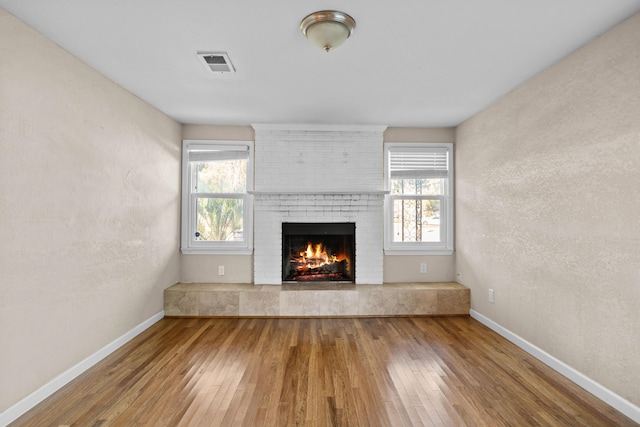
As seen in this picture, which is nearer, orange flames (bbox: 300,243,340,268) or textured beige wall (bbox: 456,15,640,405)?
textured beige wall (bbox: 456,15,640,405)

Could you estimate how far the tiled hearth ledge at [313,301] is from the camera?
151 inches

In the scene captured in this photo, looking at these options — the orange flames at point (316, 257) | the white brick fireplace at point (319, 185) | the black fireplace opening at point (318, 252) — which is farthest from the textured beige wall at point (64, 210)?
the orange flames at point (316, 257)

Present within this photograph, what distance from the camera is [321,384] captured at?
2.32 meters

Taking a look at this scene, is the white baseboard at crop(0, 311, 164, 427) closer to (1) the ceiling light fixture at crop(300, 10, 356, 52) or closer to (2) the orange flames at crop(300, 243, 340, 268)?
(2) the orange flames at crop(300, 243, 340, 268)

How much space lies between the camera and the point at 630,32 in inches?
77.8

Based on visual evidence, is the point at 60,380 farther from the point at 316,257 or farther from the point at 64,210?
the point at 316,257

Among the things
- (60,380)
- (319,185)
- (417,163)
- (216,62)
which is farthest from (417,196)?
(60,380)

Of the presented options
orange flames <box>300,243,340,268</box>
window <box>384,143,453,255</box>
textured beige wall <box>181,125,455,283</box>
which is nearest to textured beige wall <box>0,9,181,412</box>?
textured beige wall <box>181,125,455,283</box>

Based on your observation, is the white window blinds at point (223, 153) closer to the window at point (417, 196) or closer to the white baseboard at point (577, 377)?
the window at point (417, 196)

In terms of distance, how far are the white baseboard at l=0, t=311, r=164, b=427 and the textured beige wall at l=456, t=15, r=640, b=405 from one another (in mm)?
3715

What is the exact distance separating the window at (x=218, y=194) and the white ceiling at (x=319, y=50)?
0.87m

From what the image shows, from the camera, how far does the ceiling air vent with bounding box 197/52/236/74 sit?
7.86ft

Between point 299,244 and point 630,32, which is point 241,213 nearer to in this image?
point 299,244

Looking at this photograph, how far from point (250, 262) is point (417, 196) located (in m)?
2.45
